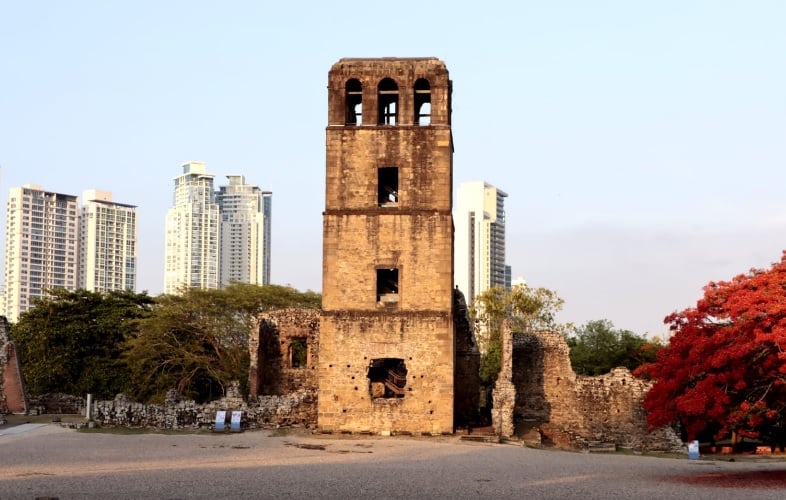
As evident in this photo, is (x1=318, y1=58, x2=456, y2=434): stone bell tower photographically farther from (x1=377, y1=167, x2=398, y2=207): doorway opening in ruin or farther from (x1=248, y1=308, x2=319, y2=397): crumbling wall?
(x1=248, y1=308, x2=319, y2=397): crumbling wall

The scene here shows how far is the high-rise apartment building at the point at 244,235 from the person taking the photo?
16775 centimetres

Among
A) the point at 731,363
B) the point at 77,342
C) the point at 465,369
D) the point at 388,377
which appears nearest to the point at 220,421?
the point at 388,377

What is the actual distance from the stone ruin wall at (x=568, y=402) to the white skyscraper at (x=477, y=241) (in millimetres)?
119760

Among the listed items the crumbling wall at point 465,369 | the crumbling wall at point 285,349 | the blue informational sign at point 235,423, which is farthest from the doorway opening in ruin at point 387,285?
the blue informational sign at point 235,423

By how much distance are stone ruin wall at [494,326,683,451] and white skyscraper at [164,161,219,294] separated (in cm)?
13263

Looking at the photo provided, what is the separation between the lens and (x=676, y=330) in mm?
28828

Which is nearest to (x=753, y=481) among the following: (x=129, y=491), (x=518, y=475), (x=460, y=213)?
(x=518, y=475)

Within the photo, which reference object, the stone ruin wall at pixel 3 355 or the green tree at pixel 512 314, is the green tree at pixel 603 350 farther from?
the stone ruin wall at pixel 3 355

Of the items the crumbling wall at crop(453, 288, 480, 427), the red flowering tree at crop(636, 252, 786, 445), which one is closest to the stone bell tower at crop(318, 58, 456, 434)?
the crumbling wall at crop(453, 288, 480, 427)

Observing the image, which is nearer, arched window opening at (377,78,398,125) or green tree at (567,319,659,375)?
arched window opening at (377,78,398,125)

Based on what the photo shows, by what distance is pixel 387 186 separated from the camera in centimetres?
3177

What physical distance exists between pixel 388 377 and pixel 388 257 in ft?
13.8

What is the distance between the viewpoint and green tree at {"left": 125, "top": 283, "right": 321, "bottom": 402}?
43.9 metres

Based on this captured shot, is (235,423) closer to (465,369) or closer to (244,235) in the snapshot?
(465,369)
